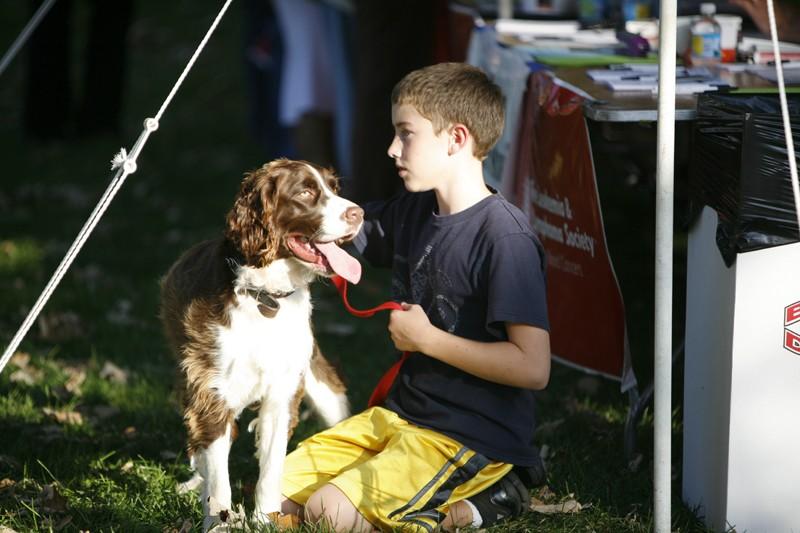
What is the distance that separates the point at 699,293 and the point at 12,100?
1501cm

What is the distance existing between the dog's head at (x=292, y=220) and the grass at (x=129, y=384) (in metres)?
0.95

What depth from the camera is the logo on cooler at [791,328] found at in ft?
10.1

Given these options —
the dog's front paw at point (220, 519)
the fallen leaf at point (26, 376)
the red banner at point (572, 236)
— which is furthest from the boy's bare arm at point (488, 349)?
the fallen leaf at point (26, 376)

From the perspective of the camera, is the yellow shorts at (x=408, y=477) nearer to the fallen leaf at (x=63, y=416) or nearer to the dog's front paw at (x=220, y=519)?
the dog's front paw at (x=220, y=519)

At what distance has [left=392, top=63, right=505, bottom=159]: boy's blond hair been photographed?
3393mm

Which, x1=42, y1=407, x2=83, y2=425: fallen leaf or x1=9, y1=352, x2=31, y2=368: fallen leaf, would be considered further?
x1=9, y1=352, x2=31, y2=368: fallen leaf

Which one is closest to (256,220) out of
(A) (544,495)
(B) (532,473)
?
(B) (532,473)

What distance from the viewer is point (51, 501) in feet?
11.7

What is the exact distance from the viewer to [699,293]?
3.42 m

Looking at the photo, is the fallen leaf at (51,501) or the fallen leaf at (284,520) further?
the fallen leaf at (51,501)

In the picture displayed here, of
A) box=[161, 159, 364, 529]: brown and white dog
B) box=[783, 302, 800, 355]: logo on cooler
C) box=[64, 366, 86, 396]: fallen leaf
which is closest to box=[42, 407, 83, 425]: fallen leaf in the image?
box=[64, 366, 86, 396]: fallen leaf

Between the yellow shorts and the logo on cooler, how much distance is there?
0.99 meters

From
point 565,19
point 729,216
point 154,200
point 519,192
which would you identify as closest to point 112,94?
point 154,200

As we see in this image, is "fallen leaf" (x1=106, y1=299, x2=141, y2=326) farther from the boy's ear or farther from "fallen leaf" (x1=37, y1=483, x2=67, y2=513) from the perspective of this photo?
the boy's ear
